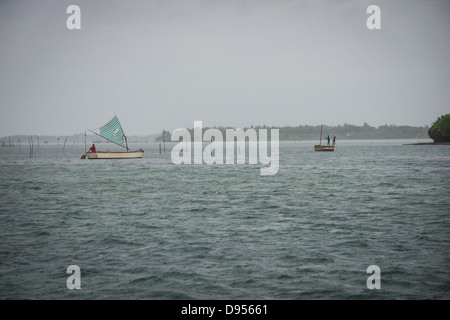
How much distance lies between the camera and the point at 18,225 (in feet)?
70.0

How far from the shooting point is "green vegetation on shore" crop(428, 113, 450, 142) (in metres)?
179

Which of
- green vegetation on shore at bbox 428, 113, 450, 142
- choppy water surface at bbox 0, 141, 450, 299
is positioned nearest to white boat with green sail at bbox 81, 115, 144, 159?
choppy water surface at bbox 0, 141, 450, 299

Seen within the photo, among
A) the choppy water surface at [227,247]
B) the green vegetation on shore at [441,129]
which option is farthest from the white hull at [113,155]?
the green vegetation on shore at [441,129]

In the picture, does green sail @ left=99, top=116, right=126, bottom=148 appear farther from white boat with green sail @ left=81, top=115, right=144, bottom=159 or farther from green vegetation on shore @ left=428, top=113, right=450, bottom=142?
green vegetation on shore @ left=428, top=113, right=450, bottom=142

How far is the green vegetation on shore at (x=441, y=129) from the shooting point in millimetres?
179375

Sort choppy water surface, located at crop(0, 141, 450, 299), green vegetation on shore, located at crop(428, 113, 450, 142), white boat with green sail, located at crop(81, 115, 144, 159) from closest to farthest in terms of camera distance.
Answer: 1. choppy water surface, located at crop(0, 141, 450, 299)
2. white boat with green sail, located at crop(81, 115, 144, 159)
3. green vegetation on shore, located at crop(428, 113, 450, 142)

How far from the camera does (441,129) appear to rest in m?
182

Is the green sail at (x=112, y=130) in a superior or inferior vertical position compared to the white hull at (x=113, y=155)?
superior

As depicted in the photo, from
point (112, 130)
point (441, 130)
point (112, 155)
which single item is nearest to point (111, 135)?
point (112, 130)

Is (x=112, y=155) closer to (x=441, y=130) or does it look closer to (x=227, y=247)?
(x=227, y=247)

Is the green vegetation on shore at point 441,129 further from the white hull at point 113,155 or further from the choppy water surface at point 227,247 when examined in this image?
the choppy water surface at point 227,247

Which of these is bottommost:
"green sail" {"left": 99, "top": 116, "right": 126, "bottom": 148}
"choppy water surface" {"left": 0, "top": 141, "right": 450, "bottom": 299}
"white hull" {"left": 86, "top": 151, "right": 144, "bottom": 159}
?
"choppy water surface" {"left": 0, "top": 141, "right": 450, "bottom": 299}
